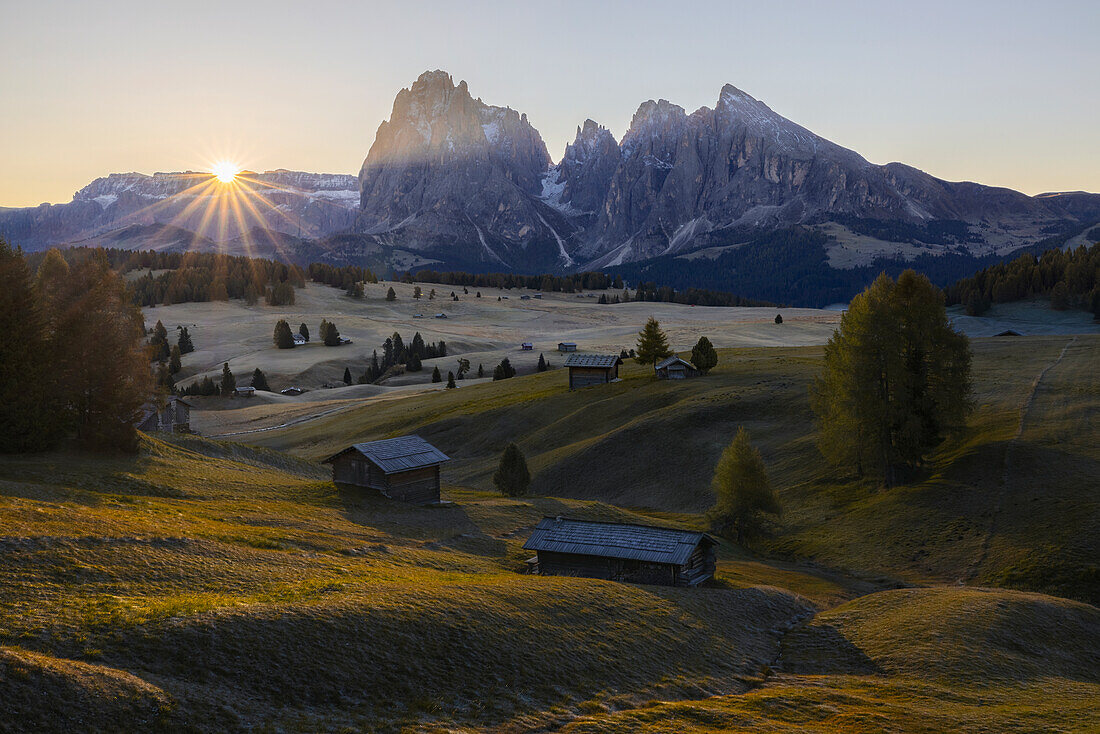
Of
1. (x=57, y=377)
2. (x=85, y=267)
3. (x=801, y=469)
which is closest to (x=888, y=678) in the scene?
(x=801, y=469)

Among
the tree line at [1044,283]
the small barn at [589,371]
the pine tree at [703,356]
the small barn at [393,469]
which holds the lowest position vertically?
the small barn at [393,469]

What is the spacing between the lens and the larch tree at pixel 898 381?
187ft

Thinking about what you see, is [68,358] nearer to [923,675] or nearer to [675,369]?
[923,675]

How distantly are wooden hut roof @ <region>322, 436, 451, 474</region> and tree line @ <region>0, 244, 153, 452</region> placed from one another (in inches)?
521

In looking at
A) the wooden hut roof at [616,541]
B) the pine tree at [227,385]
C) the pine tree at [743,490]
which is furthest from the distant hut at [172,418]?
the pine tree at [743,490]

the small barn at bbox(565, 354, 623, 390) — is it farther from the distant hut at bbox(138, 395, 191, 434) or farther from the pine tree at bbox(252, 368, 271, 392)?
the pine tree at bbox(252, 368, 271, 392)

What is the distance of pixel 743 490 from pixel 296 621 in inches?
1464

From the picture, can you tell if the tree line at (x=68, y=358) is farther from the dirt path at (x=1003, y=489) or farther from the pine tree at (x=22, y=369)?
the dirt path at (x=1003, y=489)

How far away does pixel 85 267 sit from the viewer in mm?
45750

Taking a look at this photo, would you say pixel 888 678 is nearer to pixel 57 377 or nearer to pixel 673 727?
pixel 673 727

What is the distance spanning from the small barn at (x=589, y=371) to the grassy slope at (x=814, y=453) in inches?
107

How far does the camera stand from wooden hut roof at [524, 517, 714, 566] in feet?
128

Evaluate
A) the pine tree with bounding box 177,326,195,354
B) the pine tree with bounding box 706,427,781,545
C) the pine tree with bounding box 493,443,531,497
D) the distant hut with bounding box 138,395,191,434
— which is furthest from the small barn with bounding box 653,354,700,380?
the pine tree with bounding box 177,326,195,354

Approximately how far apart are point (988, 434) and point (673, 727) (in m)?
49.2
